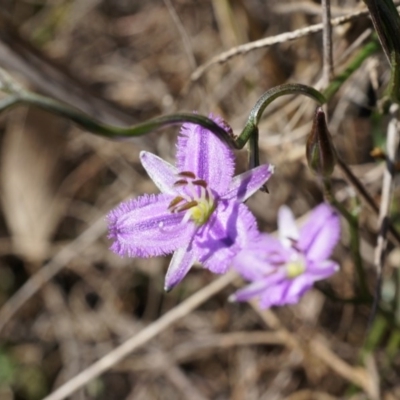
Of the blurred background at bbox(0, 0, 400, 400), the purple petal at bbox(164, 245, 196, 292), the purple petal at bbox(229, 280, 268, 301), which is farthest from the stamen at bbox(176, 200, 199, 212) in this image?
the blurred background at bbox(0, 0, 400, 400)

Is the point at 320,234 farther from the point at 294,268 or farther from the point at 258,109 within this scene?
the point at 258,109

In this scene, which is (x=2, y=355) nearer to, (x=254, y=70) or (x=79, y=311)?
(x=79, y=311)

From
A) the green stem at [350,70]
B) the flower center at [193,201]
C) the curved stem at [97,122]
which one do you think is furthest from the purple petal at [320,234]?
the curved stem at [97,122]

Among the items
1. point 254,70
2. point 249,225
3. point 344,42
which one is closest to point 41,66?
point 254,70

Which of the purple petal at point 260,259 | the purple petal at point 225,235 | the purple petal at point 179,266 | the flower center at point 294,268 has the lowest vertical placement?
the flower center at point 294,268

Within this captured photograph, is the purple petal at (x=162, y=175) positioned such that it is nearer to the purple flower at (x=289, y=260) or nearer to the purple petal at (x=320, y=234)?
the purple flower at (x=289, y=260)

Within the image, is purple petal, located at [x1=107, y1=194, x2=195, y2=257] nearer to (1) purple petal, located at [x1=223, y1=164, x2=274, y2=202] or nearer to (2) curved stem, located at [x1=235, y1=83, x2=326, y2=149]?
(1) purple petal, located at [x1=223, y1=164, x2=274, y2=202]

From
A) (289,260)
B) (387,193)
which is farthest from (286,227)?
(387,193)
